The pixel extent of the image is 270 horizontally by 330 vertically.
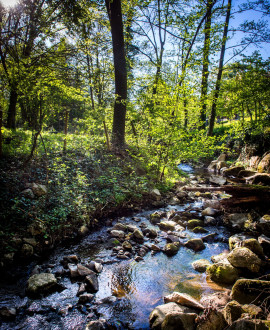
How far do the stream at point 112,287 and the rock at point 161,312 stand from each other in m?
0.14

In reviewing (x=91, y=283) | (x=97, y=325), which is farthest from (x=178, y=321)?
(x=91, y=283)

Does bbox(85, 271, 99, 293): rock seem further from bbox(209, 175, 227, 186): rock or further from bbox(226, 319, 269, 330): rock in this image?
bbox(209, 175, 227, 186): rock

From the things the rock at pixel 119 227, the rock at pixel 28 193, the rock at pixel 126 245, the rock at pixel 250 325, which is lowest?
the rock at pixel 126 245

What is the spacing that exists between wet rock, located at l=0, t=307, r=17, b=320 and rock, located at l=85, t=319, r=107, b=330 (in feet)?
3.45

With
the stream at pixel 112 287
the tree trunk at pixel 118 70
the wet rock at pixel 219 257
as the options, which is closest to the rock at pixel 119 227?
the stream at pixel 112 287

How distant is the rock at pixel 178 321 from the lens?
7.37 ft

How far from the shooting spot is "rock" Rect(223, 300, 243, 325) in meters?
2.16

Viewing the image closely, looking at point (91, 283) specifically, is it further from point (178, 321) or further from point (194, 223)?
point (194, 223)

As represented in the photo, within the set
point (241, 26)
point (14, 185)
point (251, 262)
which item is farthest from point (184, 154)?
point (241, 26)

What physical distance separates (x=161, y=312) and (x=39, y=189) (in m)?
3.96

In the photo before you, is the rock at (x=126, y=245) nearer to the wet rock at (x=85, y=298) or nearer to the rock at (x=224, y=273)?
the wet rock at (x=85, y=298)

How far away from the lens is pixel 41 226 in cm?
399

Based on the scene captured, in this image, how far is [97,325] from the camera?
2385 mm

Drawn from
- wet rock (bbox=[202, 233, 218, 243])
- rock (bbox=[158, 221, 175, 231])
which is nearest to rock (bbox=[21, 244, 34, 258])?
rock (bbox=[158, 221, 175, 231])
